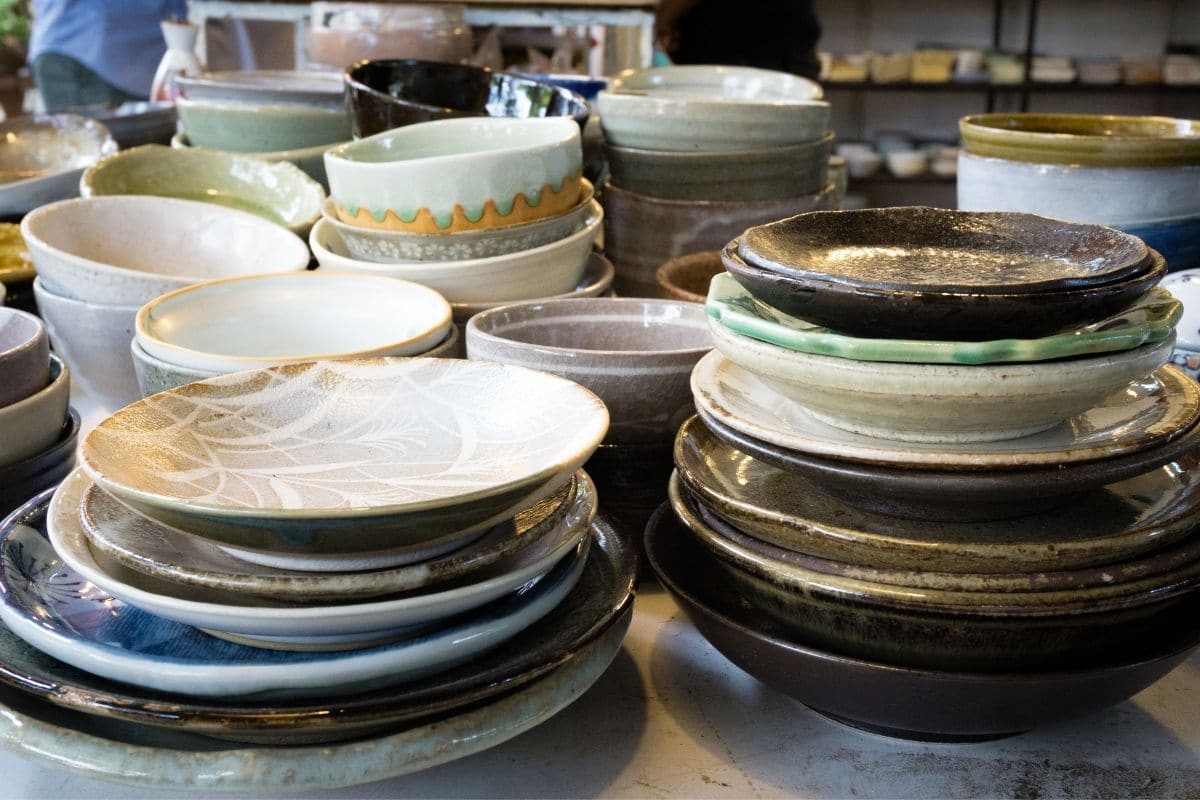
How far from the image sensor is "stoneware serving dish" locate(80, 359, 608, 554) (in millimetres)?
593

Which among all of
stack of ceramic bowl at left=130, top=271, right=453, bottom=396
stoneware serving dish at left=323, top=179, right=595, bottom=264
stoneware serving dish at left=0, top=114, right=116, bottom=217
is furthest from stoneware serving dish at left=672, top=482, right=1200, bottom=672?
stoneware serving dish at left=0, top=114, right=116, bottom=217

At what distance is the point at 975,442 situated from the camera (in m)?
0.66

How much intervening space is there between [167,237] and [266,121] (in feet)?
1.02

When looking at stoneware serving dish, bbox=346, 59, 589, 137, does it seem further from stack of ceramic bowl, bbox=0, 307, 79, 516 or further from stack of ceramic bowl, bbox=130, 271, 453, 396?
stack of ceramic bowl, bbox=0, 307, 79, 516

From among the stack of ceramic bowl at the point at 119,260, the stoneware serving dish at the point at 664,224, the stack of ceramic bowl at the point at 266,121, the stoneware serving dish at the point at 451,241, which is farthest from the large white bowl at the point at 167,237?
the stoneware serving dish at the point at 664,224

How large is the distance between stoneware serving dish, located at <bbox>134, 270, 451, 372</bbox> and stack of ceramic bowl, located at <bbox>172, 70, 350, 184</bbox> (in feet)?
1.64

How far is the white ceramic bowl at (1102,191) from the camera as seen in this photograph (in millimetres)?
1067

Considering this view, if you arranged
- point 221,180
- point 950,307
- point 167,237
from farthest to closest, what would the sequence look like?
point 221,180 → point 167,237 → point 950,307

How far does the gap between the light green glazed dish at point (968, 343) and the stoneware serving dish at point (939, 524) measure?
0.31 feet

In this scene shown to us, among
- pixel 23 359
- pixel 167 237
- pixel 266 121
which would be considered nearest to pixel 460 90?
pixel 266 121

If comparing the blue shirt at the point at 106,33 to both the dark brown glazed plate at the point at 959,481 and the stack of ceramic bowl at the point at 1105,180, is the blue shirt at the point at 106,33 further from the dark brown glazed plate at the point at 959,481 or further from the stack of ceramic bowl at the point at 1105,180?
the dark brown glazed plate at the point at 959,481

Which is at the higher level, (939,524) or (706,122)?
(706,122)

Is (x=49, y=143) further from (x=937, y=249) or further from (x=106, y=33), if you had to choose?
(x=106, y=33)

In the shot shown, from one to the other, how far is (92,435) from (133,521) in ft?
0.20
